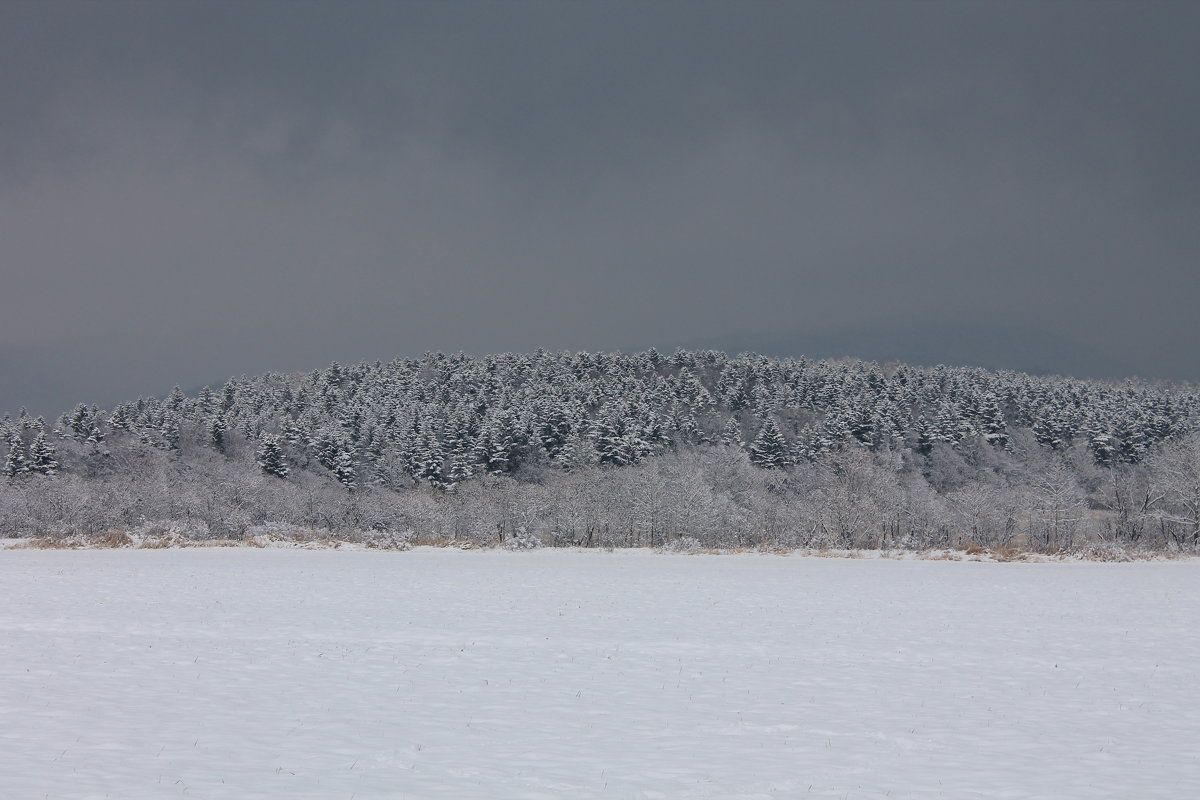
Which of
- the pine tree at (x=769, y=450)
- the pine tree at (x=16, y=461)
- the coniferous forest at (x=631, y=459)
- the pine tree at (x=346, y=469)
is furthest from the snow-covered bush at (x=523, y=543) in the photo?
the pine tree at (x=16, y=461)

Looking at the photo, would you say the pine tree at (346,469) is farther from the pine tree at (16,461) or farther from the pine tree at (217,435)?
the pine tree at (16,461)

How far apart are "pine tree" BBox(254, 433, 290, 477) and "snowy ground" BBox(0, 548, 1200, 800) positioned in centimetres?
6448

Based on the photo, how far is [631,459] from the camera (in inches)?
3735

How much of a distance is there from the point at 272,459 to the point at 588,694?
89.5 m

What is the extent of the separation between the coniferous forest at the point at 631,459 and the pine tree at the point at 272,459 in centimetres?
26

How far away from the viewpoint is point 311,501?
248 ft

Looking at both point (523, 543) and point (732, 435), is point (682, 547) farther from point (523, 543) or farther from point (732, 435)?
point (732, 435)

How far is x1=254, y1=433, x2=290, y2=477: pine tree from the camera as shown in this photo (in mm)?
93938

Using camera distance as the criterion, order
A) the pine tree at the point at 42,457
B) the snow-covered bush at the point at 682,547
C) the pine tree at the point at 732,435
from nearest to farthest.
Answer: the snow-covered bush at the point at 682,547 < the pine tree at the point at 42,457 < the pine tree at the point at 732,435

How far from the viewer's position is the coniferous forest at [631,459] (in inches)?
2751

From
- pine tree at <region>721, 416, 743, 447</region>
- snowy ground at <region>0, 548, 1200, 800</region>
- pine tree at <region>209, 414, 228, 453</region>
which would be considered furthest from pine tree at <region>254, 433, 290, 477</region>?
snowy ground at <region>0, 548, 1200, 800</region>

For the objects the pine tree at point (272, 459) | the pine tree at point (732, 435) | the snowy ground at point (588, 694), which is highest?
the pine tree at point (732, 435)

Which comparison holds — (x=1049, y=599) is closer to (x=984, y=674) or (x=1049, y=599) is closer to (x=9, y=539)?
(x=984, y=674)

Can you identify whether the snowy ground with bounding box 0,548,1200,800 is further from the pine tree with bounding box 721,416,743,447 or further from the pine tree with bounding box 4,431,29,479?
the pine tree with bounding box 721,416,743,447
